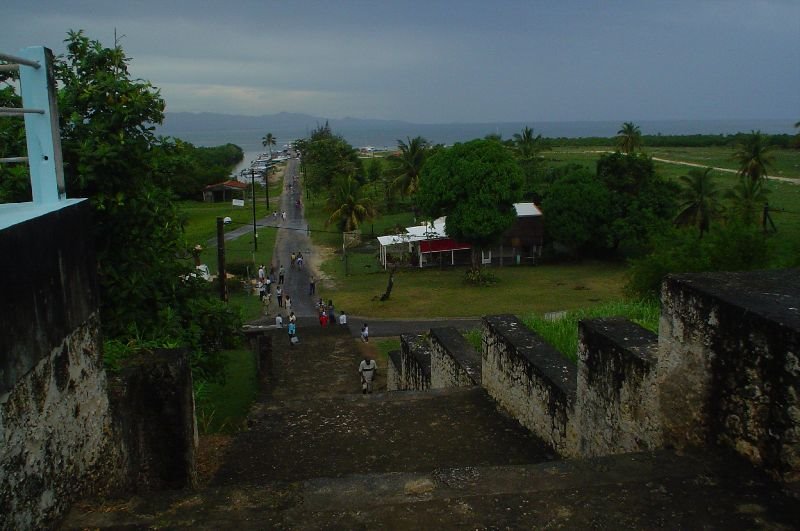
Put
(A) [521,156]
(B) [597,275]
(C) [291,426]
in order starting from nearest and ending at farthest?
(C) [291,426] < (B) [597,275] < (A) [521,156]

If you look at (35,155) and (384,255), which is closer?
(35,155)

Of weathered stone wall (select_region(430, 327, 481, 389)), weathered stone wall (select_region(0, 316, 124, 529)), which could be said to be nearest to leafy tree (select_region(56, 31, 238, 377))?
weathered stone wall (select_region(0, 316, 124, 529))

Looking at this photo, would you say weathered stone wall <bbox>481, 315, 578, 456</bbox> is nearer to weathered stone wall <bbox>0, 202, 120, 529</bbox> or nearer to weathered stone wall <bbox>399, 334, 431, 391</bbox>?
weathered stone wall <bbox>399, 334, 431, 391</bbox>

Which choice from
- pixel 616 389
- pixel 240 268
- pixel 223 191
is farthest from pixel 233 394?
pixel 223 191

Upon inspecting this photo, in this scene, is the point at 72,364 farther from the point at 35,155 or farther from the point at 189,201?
the point at 189,201

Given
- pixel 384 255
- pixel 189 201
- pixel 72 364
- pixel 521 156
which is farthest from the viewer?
pixel 189 201

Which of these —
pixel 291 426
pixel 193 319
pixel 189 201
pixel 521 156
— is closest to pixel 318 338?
pixel 193 319

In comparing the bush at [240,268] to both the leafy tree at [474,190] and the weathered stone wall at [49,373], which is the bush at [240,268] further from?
the weathered stone wall at [49,373]

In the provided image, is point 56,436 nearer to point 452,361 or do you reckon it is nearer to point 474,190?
point 452,361
